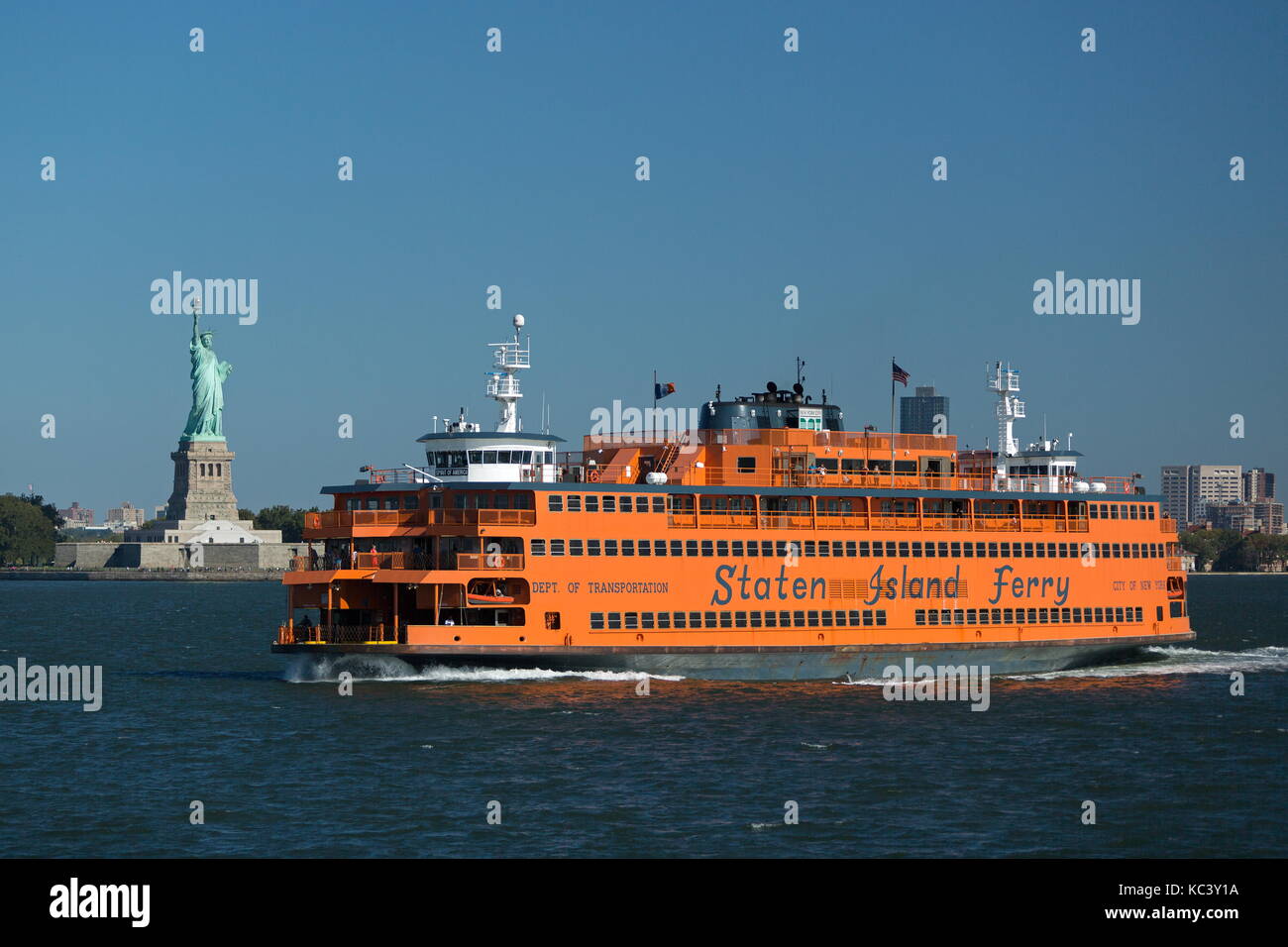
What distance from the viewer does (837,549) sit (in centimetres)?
5653

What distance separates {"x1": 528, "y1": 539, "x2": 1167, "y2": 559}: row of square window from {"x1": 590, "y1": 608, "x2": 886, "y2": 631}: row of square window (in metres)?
1.89

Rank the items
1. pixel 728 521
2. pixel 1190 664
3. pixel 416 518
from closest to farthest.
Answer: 1. pixel 416 518
2. pixel 728 521
3. pixel 1190 664

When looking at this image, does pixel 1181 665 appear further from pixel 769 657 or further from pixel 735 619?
pixel 735 619

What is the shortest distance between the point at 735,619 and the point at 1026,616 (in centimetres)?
1235

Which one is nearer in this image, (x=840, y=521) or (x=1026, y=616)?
(x=840, y=521)

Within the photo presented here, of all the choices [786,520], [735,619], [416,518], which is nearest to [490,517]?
[416,518]

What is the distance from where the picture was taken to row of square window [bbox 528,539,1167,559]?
52375 millimetres

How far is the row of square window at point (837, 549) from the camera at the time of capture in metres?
52.4

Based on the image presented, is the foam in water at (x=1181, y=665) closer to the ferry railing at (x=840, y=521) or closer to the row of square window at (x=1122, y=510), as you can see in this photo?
the ferry railing at (x=840, y=521)

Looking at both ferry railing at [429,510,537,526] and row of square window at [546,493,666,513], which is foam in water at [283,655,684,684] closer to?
ferry railing at [429,510,537,526]

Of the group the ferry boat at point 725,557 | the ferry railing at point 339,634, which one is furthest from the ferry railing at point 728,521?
the ferry railing at point 339,634
